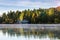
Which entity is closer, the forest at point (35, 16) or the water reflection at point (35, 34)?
the water reflection at point (35, 34)

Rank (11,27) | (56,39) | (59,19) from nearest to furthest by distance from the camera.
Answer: (56,39) < (59,19) < (11,27)

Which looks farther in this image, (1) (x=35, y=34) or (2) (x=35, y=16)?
(2) (x=35, y=16)

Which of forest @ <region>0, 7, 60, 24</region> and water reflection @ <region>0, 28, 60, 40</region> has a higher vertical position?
forest @ <region>0, 7, 60, 24</region>

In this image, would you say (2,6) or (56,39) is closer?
(56,39)

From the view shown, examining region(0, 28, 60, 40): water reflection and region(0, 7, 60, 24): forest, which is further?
region(0, 7, 60, 24): forest

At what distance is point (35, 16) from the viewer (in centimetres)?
370

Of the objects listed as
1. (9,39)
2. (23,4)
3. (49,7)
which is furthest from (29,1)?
(9,39)

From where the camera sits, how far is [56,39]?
2.93 metres

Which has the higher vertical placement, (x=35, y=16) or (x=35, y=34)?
(x=35, y=16)

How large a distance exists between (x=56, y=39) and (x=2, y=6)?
4.59 feet

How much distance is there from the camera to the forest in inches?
145

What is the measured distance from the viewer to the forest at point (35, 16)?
368 centimetres

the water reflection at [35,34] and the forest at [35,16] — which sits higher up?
the forest at [35,16]

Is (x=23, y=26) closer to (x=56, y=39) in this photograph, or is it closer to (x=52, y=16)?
(x=52, y=16)
